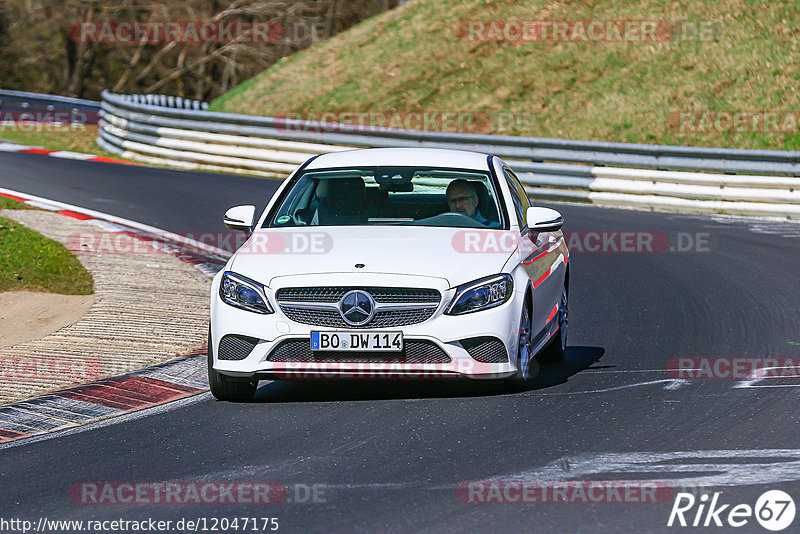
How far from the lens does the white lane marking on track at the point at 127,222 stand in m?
15.7

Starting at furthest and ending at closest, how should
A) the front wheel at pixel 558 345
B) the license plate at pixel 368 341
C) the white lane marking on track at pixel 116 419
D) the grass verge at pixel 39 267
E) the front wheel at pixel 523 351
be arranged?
the grass verge at pixel 39 267 → the front wheel at pixel 558 345 → the front wheel at pixel 523 351 → the license plate at pixel 368 341 → the white lane marking on track at pixel 116 419

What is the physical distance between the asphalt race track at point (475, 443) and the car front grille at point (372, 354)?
1.06 feet

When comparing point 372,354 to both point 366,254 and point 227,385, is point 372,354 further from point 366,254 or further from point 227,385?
point 227,385

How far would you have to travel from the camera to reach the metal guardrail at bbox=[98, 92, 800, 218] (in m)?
20.6

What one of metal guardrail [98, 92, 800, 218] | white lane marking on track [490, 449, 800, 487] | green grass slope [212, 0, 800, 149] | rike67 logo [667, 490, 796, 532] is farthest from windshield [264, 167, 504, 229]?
green grass slope [212, 0, 800, 149]

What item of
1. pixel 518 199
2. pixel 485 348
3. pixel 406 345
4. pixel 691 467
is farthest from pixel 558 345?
pixel 691 467

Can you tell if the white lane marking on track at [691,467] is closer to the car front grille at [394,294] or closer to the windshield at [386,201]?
the car front grille at [394,294]

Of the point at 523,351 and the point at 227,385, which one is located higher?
the point at 523,351

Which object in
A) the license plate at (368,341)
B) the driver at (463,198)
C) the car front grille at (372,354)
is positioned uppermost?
the driver at (463,198)

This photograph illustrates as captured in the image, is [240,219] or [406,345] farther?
[240,219]

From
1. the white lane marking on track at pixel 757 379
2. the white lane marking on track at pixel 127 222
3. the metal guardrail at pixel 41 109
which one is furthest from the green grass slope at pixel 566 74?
the white lane marking on track at pixel 757 379

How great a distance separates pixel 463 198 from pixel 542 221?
587 millimetres

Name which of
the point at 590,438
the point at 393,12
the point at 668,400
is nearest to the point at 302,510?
the point at 590,438

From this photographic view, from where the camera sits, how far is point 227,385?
321 inches
